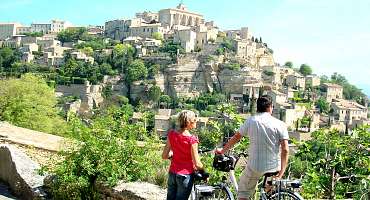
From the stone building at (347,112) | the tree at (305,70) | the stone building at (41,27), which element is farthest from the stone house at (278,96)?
the stone building at (41,27)

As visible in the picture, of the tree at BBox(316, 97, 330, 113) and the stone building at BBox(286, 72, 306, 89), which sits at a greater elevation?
the stone building at BBox(286, 72, 306, 89)

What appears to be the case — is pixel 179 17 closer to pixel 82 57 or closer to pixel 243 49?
pixel 243 49

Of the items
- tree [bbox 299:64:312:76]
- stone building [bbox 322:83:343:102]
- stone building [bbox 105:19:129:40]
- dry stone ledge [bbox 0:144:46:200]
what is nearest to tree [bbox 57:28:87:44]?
stone building [bbox 105:19:129:40]

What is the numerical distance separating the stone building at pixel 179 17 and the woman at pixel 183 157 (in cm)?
10092

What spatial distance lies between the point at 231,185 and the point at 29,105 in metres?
17.3

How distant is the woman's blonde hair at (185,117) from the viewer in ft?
14.5

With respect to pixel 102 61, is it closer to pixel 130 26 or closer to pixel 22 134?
pixel 130 26

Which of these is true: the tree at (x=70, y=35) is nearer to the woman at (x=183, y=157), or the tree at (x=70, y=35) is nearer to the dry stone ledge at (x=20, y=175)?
the dry stone ledge at (x=20, y=175)

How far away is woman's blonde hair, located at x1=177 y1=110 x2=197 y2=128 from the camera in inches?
175

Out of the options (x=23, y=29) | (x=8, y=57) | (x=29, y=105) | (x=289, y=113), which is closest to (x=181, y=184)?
(x=29, y=105)

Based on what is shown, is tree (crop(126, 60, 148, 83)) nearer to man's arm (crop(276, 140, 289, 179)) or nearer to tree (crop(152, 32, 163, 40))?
tree (crop(152, 32, 163, 40))

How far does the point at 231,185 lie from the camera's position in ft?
15.5

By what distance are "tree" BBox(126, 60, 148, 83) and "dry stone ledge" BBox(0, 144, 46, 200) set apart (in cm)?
7302

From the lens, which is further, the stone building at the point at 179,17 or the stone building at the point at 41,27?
the stone building at the point at 41,27
